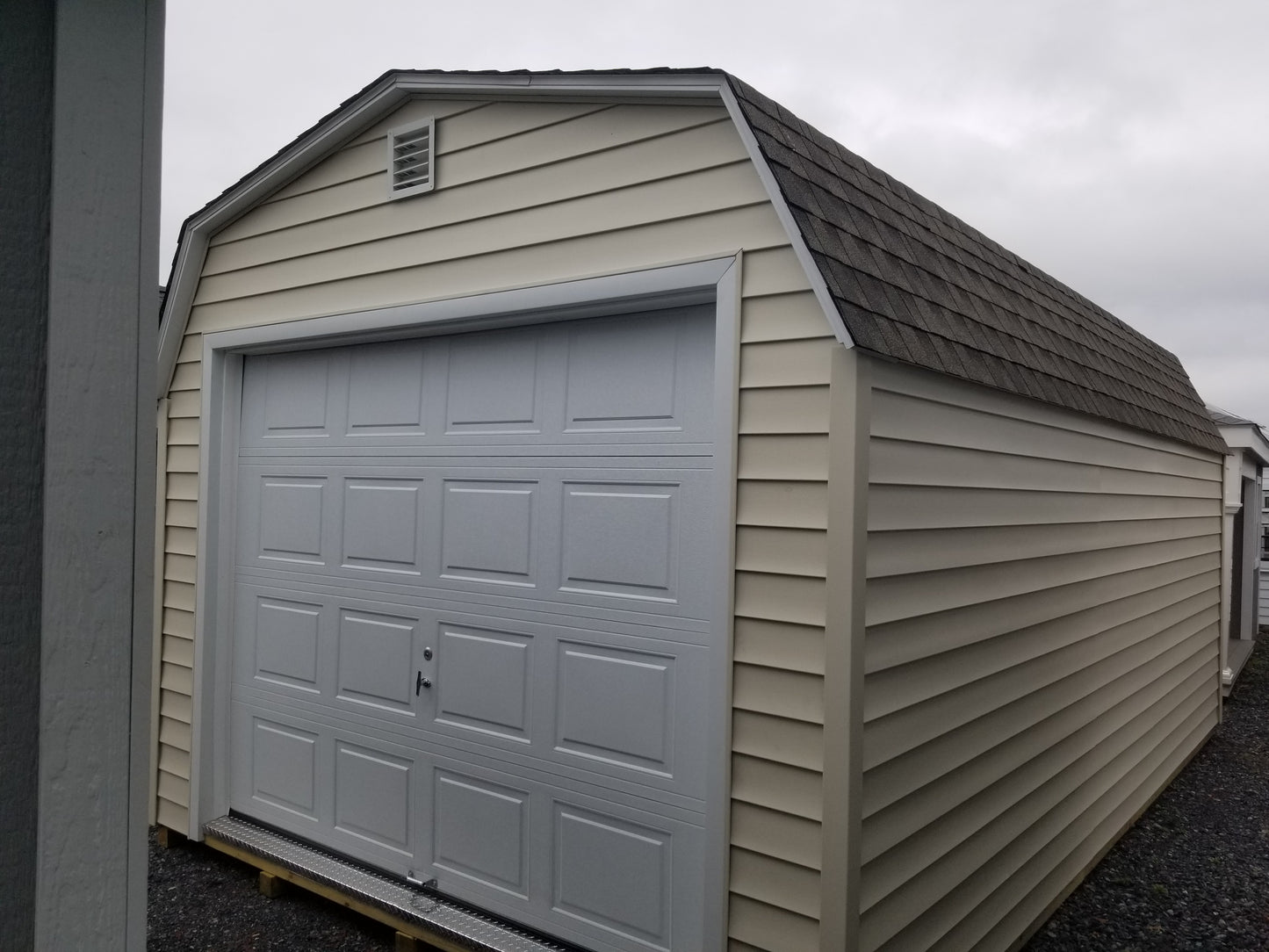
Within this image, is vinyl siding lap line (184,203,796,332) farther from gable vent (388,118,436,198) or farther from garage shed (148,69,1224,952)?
gable vent (388,118,436,198)

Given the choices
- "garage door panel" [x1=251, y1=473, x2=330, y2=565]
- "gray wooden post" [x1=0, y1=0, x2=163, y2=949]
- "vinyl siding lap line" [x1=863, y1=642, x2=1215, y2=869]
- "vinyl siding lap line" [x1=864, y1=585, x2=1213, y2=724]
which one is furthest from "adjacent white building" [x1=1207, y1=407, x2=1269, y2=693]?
"gray wooden post" [x1=0, y1=0, x2=163, y2=949]

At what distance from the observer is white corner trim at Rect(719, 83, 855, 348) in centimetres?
283

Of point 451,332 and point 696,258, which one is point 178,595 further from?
point 696,258

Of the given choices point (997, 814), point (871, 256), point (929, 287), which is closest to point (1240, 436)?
point (997, 814)

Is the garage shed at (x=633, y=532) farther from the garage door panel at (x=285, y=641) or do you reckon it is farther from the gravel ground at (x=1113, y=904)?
the gravel ground at (x=1113, y=904)

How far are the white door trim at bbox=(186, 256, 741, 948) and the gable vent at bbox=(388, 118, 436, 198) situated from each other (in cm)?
54

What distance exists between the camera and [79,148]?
104 cm

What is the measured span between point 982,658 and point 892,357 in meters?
1.46

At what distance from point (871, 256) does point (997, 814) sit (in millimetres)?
2354

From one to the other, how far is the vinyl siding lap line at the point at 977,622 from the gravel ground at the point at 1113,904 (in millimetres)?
1497

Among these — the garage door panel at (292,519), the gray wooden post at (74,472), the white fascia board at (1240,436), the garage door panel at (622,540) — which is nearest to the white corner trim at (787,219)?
the garage door panel at (622,540)

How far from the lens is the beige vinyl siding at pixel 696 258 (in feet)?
9.59

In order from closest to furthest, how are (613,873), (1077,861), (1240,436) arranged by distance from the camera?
(613,873), (1077,861), (1240,436)

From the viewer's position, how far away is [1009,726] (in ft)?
13.0
